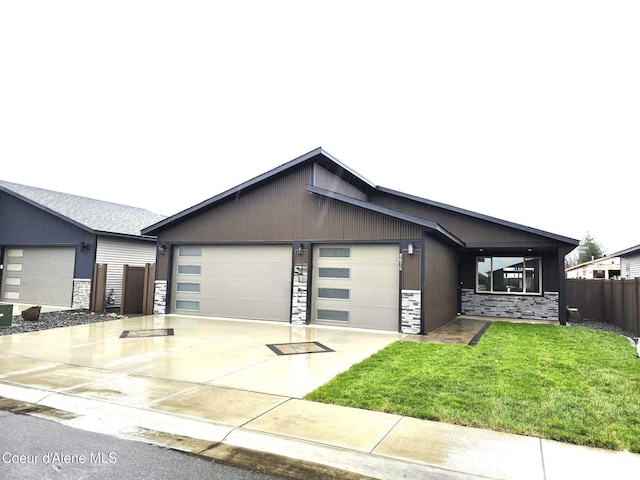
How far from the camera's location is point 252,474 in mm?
3631

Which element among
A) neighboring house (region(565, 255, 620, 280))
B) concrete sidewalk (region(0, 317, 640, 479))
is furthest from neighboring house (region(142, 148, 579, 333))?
neighboring house (region(565, 255, 620, 280))

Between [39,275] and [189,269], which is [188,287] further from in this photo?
[39,275]

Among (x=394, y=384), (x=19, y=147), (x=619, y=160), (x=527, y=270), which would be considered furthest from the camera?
(x=619, y=160)

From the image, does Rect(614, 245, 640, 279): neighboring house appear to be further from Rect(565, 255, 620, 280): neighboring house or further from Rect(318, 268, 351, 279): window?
Rect(565, 255, 620, 280): neighboring house

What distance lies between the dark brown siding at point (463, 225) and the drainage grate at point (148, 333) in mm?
10125

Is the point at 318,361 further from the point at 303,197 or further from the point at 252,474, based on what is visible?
the point at 303,197

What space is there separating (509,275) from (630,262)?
824cm

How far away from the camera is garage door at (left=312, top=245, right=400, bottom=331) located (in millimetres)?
12344

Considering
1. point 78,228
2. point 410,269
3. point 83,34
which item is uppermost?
point 83,34

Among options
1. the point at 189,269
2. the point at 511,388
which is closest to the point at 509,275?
the point at 511,388

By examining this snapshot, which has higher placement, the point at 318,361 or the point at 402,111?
the point at 402,111

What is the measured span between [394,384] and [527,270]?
42.3ft

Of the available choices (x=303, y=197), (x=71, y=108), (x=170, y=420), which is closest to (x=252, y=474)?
(x=170, y=420)

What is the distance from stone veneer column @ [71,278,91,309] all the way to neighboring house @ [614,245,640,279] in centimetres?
2259
